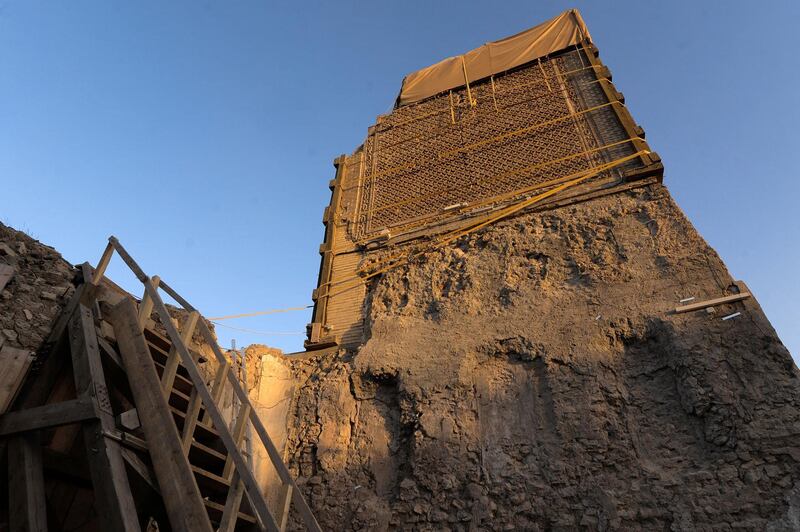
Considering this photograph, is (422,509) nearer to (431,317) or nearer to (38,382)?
(431,317)

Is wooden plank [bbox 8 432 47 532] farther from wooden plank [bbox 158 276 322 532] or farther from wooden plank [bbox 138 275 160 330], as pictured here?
wooden plank [bbox 158 276 322 532]

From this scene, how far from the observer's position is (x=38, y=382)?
448cm

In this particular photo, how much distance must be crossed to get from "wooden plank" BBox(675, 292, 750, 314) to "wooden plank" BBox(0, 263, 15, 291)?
6475mm

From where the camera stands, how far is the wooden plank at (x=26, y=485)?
3.56m

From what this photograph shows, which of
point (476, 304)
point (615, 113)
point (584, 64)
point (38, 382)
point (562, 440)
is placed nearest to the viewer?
point (38, 382)

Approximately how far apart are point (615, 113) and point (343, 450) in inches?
252

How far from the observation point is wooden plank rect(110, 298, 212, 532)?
3445mm

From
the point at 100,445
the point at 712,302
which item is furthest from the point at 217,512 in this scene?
the point at 712,302

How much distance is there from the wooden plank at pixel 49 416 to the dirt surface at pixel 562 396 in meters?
2.79

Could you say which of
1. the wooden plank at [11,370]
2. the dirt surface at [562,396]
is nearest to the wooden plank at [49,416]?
the wooden plank at [11,370]

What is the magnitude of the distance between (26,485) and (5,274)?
6.55 feet

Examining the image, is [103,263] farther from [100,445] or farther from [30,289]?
[100,445]

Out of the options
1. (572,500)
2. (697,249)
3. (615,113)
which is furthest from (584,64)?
(572,500)

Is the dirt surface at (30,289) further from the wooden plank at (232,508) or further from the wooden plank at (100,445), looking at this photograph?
the wooden plank at (232,508)
